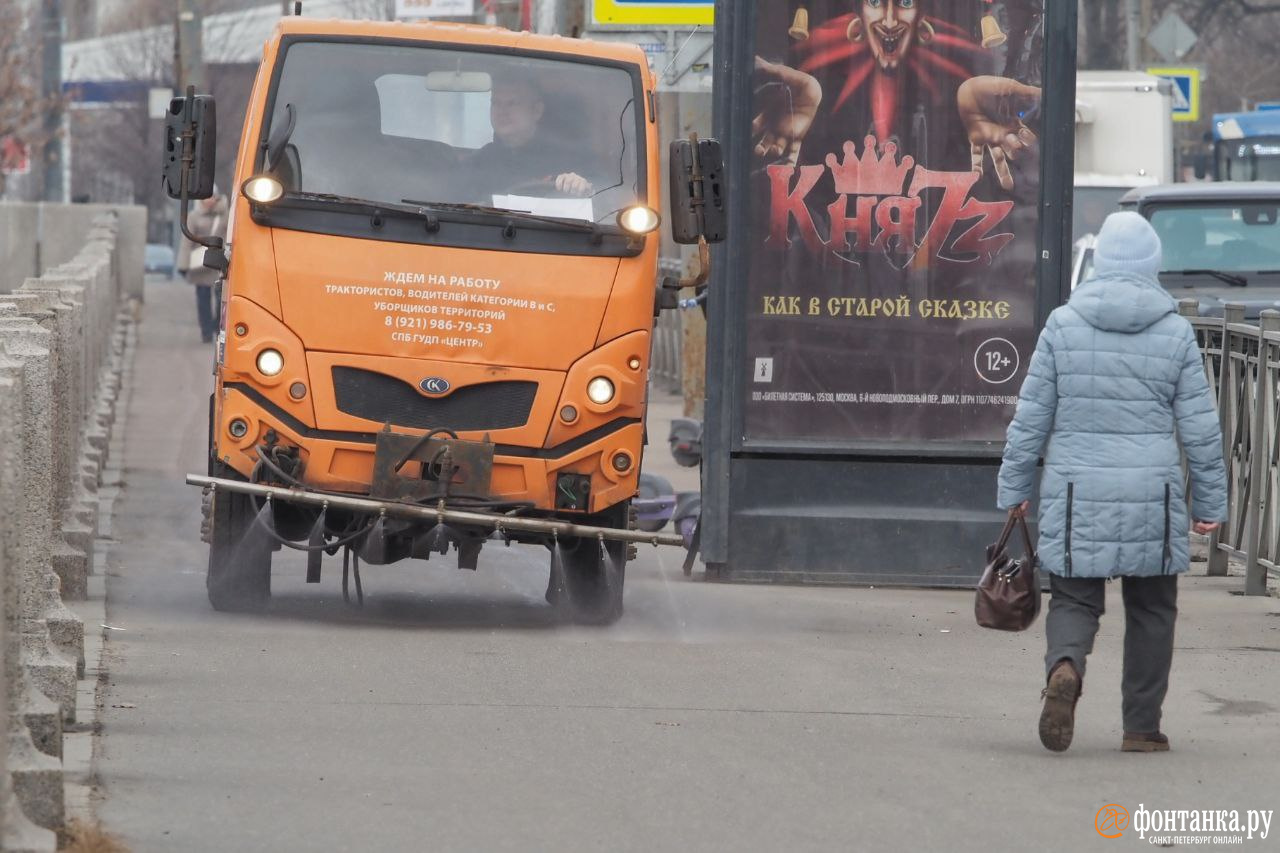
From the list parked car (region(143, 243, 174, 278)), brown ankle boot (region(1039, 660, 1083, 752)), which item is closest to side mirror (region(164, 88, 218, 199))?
brown ankle boot (region(1039, 660, 1083, 752))

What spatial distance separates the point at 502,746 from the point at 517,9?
53.4 feet

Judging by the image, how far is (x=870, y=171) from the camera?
10883mm

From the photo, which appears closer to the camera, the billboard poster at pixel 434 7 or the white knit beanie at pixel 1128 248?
the white knit beanie at pixel 1128 248

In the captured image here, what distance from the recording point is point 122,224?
3359 centimetres

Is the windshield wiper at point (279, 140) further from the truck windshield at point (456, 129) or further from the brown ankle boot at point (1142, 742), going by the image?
the brown ankle boot at point (1142, 742)

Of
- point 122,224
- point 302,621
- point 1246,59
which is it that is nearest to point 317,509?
point 302,621

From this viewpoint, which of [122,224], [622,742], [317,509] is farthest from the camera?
[122,224]

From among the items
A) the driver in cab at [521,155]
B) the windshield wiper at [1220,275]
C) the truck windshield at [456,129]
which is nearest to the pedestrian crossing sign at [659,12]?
the windshield wiper at [1220,275]

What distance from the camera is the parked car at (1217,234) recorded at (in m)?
16.0

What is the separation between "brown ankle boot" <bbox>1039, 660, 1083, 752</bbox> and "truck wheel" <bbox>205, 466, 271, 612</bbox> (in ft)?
12.4

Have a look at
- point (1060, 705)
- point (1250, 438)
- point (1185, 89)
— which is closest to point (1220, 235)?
point (1250, 438)

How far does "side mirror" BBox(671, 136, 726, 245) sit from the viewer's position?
9.76 m

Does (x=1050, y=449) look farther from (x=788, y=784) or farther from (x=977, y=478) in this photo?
(x=977, y=478)

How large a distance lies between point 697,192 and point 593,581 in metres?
1.71
